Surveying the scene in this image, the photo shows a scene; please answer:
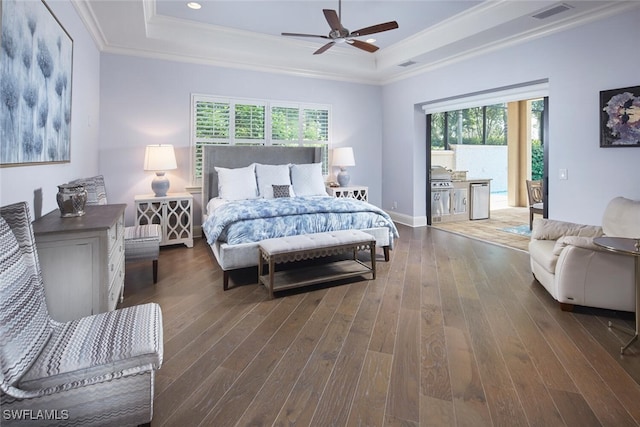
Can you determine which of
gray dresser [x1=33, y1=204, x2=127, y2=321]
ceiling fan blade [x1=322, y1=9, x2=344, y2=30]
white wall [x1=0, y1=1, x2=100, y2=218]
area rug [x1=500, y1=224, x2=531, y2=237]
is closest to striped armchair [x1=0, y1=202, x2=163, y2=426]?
gray dresser [x1=33, y1=204, x2=127, y2=321]

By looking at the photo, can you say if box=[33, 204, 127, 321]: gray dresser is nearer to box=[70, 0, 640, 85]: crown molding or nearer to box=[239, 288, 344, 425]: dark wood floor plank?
box=[239, 288, 344, 425]: dark wood floor plank

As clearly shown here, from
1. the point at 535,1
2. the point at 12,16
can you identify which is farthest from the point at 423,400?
the point at 535,1

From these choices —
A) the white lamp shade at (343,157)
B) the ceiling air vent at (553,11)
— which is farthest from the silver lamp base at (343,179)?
the ceiling air vent at (553,11)

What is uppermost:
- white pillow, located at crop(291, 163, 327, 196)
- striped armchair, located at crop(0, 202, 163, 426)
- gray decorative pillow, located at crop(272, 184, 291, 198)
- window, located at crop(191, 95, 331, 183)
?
window, located at crop(191, 95, 331, 183)

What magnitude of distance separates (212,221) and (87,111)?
6.58ft

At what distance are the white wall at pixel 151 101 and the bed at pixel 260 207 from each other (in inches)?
25.7

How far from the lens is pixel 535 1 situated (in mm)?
3656

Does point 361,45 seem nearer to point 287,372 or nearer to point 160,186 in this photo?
point 160,186

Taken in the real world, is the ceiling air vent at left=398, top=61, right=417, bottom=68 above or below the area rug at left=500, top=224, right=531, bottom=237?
above

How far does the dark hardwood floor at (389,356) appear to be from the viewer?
1.70m

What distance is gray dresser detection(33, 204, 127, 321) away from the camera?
203cm

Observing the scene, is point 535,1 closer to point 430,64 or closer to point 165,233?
point 430,64

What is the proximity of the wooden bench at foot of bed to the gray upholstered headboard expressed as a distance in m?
2.47

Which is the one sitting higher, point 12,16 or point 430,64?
point 430,64
